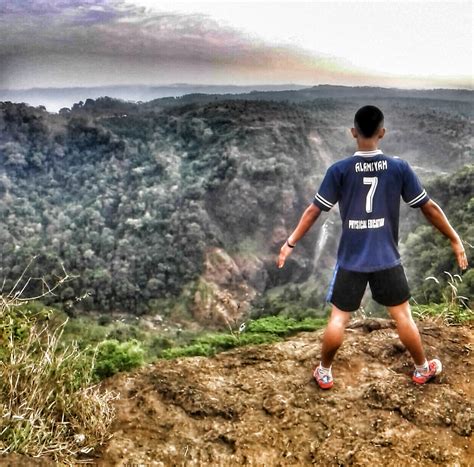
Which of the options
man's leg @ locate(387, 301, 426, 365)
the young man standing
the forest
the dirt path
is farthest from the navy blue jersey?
the forest

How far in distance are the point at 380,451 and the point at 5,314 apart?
2.02m

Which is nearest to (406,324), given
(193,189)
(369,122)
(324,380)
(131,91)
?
(324,380)

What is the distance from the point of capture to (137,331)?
24.3 ft

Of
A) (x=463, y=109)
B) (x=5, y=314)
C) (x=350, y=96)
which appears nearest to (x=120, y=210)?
(x=350, y=96)

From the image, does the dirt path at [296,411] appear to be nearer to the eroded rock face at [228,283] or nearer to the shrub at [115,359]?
the shrub at [115,359]

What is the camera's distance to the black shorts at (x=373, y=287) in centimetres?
293

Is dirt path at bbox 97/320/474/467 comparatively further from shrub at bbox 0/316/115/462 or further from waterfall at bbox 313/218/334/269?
waterfall at bbox 313/218/334/269

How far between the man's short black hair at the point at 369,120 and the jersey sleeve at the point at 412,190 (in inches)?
9.9

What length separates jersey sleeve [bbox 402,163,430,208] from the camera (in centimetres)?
288

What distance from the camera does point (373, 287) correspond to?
2.99 metres

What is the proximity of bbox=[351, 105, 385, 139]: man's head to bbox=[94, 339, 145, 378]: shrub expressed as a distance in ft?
6.37

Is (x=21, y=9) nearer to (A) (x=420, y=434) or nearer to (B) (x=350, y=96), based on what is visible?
(B) (x=350, y=96)

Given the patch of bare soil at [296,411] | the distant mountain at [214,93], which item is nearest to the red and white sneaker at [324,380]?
the patch of bare soil at [296,411]

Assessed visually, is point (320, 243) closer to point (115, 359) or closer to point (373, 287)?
point (115, 359)
